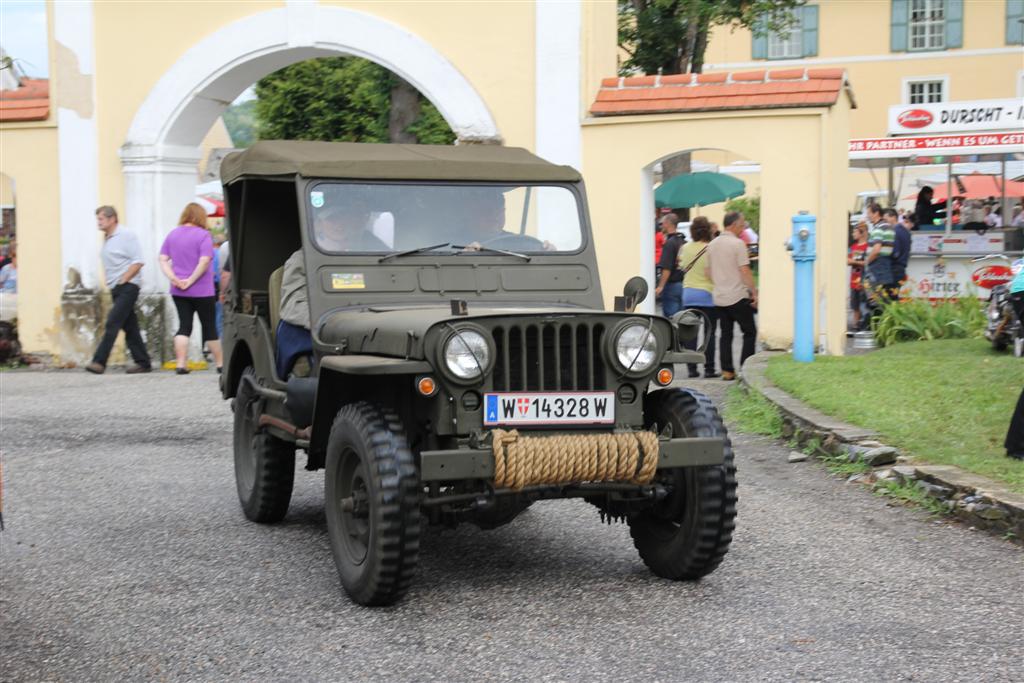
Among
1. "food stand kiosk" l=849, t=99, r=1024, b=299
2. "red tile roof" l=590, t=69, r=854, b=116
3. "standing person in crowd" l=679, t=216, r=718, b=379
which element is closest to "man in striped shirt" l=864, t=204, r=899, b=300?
"food stand kiosk" l=849, t=99, r=1024, b=299

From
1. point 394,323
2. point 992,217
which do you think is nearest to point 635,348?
point 394,323

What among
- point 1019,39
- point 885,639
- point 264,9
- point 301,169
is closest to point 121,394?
point 264,9

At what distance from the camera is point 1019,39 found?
40.9m

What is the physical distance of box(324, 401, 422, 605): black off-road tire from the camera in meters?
5.16

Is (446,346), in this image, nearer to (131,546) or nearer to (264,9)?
(131,546)

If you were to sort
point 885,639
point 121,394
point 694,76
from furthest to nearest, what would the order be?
1. point 694,76
2. point 121,394
3. point 885,639

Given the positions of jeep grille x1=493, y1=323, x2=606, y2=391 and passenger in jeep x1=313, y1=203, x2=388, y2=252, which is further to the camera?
passenger in jeep x1=313, y1=203, x2=388, y2=252

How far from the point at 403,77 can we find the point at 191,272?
3.27 m

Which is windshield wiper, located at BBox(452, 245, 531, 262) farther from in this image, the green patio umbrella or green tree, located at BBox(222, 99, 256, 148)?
green tree, located at BBox(222, 99, 256, 148)

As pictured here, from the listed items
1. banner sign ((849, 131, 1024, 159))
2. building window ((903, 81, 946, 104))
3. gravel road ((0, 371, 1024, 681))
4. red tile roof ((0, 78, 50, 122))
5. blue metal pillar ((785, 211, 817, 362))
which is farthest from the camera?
building window ((903, 81, 946, 104))

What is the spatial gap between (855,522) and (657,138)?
7.98 metres

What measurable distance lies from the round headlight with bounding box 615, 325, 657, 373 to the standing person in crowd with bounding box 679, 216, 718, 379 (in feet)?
26.8

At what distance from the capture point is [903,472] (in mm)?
7672

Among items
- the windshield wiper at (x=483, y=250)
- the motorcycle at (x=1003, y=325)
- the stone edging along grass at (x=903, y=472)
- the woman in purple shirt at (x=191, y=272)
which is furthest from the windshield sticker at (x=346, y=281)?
the motorcycle at (x=1003, y=325)
